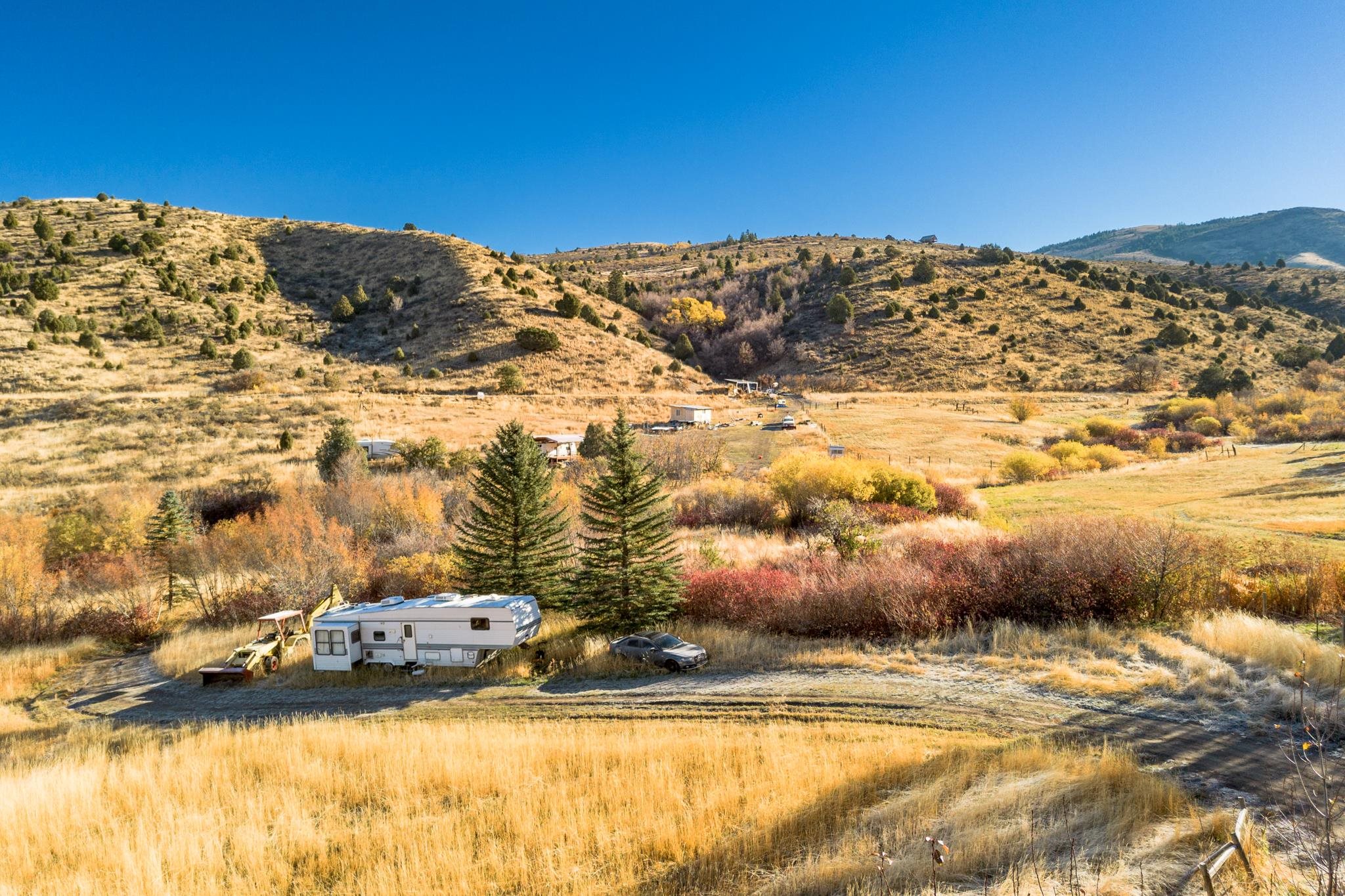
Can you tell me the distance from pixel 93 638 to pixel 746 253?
5088 inches

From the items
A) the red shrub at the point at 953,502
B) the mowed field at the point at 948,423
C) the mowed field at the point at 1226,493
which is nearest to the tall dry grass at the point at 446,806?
the mowed field at the point at 1226,493

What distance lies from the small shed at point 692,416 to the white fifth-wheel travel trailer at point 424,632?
37.3 metres

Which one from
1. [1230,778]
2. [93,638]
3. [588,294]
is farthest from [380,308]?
[1230,778]

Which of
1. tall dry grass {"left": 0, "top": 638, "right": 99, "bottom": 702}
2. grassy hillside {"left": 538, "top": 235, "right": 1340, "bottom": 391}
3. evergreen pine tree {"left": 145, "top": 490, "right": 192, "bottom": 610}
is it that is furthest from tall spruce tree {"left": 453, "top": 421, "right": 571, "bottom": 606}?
grassy hillside {"left": 538, "top": 235, "right": 1340, "bottom": 391}

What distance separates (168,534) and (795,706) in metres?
30.3

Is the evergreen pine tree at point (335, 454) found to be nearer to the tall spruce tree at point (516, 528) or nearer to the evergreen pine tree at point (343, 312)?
the tall spruce tree at point (516, 528)

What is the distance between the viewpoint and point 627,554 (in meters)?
19.5

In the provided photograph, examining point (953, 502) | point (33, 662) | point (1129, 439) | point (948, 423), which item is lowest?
point (33, 662)

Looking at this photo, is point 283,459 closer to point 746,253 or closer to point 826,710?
point 826,710

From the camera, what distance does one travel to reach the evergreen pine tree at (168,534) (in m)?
27.4

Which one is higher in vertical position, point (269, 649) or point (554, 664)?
point (269, 649)

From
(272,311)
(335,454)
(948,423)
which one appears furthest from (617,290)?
(335,454)

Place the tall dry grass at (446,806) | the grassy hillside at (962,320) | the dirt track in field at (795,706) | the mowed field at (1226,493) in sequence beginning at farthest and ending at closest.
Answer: the grassy hillside at (962,320) < the mowed field at (1226,493) < the dirt track in field at (795,706) < the tall dry grass at (446,806)

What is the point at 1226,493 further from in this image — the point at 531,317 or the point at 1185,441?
the point at 531,317
